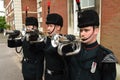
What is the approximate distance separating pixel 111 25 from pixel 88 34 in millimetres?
4891

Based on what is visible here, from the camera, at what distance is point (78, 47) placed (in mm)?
2818

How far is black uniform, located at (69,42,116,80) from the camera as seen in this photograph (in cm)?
266

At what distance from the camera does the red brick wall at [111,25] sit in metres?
7.24

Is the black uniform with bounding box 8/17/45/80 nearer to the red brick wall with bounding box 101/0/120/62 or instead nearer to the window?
the red brick wall with bounding box 101/0/120/62

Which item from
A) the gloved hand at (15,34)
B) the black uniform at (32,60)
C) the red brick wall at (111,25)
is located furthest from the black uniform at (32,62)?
the red brick wall at (111,25)

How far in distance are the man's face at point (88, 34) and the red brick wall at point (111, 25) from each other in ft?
14.9

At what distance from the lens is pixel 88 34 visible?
9.04 ft

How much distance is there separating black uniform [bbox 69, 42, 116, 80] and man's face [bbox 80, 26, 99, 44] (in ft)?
0.19

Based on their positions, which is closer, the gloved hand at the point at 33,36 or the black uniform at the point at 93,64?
the black uniform at the point at 93,64

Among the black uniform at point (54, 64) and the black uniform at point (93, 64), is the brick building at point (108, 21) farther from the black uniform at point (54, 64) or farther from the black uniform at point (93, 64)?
the black uniform at point (93, 64)

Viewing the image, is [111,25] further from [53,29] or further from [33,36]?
[53,29]

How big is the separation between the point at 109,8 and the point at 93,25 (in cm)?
491

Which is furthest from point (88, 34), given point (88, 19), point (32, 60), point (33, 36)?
point (32, 60)

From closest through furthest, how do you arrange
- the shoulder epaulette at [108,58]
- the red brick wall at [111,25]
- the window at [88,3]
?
1. the shoulder epaulette at [108,58]
2. the red brick wall at [111,25]
3. the window at [88,3]
